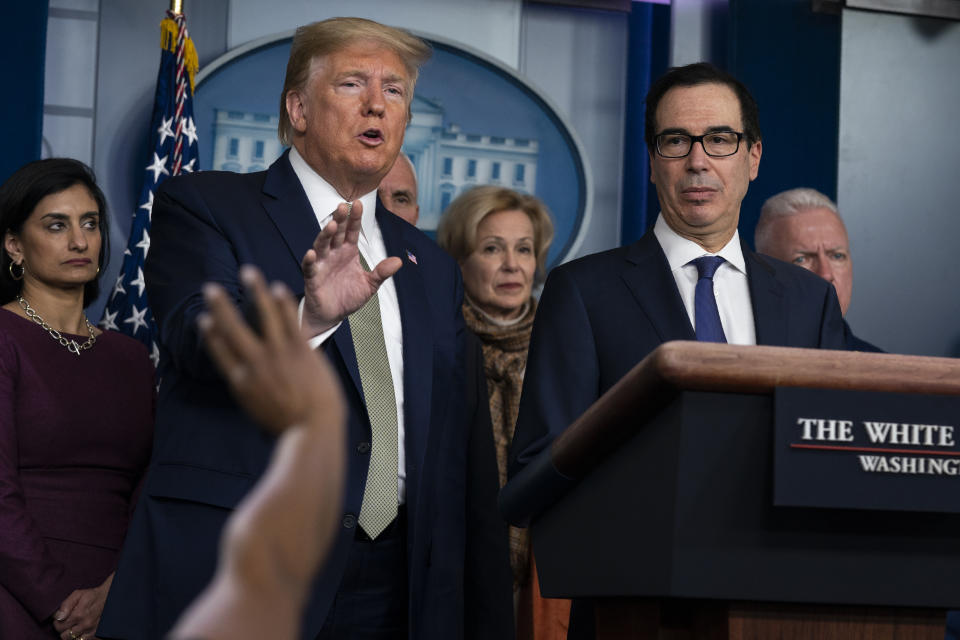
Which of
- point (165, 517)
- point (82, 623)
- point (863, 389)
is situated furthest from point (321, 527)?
point (82, 623)

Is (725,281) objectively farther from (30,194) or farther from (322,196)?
(30,194)

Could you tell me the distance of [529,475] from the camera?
4.66 feet

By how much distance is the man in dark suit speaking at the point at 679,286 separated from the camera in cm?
178

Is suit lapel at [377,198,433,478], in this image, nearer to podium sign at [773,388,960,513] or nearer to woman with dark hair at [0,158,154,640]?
podium sign at [773,388,960,513]

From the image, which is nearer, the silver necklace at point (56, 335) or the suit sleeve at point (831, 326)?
the suit sleeve at point (831, 326)

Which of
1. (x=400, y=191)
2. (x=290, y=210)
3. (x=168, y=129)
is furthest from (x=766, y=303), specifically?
(x=168, y=129)

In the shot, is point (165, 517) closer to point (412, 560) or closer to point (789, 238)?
point (412, 560)

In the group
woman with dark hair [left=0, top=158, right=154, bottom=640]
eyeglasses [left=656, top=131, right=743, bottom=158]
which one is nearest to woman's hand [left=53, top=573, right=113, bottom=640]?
woman with dark hair [left=0, top=158, right=154, bottom=640]

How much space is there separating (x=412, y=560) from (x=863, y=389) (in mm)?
1019

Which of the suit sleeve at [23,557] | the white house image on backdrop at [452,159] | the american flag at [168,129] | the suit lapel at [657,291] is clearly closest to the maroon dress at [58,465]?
the suit sleeve at [23,557]

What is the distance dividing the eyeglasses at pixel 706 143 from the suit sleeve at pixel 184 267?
0.75 metres

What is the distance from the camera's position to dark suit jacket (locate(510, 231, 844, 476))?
1747mm

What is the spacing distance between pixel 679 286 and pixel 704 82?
38 cm

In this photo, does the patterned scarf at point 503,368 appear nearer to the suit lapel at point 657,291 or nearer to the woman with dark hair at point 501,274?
the woman with dark hair at point 501,274
